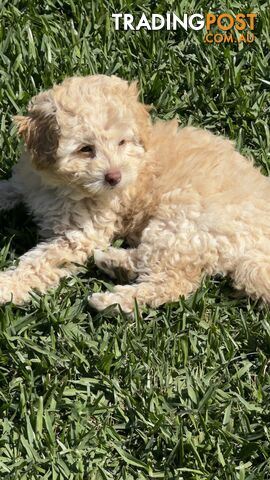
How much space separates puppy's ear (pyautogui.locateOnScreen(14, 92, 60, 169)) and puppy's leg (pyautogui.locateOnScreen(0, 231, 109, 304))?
0.55 m

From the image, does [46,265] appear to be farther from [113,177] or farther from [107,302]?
[113,177]

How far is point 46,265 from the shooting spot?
5.39 m

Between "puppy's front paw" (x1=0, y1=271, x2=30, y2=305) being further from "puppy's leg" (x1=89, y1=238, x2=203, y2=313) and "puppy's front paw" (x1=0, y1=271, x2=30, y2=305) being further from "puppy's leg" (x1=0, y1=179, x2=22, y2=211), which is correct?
"puppy's leg" (x1=0, y1=179, x2=22, y2=211)

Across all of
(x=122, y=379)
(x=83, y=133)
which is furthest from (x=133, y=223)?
(x=122, y=379)

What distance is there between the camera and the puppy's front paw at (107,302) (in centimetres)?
526

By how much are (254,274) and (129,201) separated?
94 centimetres

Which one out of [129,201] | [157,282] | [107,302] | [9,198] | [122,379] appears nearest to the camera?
[122,379]

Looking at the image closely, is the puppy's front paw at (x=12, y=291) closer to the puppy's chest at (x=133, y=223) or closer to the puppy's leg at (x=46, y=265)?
the puppy's leg at (x=46, y=265)

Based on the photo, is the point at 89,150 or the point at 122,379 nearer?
the point at 122,379

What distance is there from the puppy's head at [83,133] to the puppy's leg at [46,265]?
1.21ft

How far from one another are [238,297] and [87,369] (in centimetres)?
113

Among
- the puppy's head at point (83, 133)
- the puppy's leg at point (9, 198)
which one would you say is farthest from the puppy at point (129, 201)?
the puppy's leg at point (9, 198)

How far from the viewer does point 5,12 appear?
679 cm

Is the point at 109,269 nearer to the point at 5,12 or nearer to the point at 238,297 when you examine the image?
the point at 238,297
